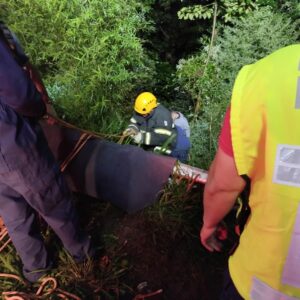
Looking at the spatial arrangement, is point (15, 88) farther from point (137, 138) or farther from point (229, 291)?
point (137, 138)

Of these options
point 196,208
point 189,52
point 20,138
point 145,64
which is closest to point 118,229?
point 196,208

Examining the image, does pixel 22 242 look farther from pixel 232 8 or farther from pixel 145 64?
pixel 232 8

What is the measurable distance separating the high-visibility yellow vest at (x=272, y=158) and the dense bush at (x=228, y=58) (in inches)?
135

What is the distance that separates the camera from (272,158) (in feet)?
3.40

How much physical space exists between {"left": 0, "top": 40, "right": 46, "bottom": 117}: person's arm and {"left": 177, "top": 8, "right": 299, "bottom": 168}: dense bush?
8.84 feet

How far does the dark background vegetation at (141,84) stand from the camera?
2861mm

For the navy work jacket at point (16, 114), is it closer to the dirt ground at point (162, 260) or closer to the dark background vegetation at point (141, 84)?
the dark background vegetation at point (141, 84)

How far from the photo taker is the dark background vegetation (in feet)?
9.39

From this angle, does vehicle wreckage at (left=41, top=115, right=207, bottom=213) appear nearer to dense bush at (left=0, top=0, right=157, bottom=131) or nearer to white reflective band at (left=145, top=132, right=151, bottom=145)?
dense bush at (left=0, top=0, right=157, bottom=131)

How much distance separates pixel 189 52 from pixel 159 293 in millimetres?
5373

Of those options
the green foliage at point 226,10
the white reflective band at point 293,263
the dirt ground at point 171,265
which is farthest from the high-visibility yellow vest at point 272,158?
the green foliage at point 226,10

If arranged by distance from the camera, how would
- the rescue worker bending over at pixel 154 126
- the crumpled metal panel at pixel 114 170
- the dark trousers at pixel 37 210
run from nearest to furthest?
1. the dark trousers at pixel 37 210
2. the crumpled metal panel at pixel 114 170
3. the rescue worker bending over at pixel 154 126

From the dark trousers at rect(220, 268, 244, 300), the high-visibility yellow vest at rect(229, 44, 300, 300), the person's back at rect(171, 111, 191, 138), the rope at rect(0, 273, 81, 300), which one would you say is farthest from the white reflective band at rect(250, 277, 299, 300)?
the person's back at rect(171, 111, 191, 138)

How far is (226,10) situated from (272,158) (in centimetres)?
512
